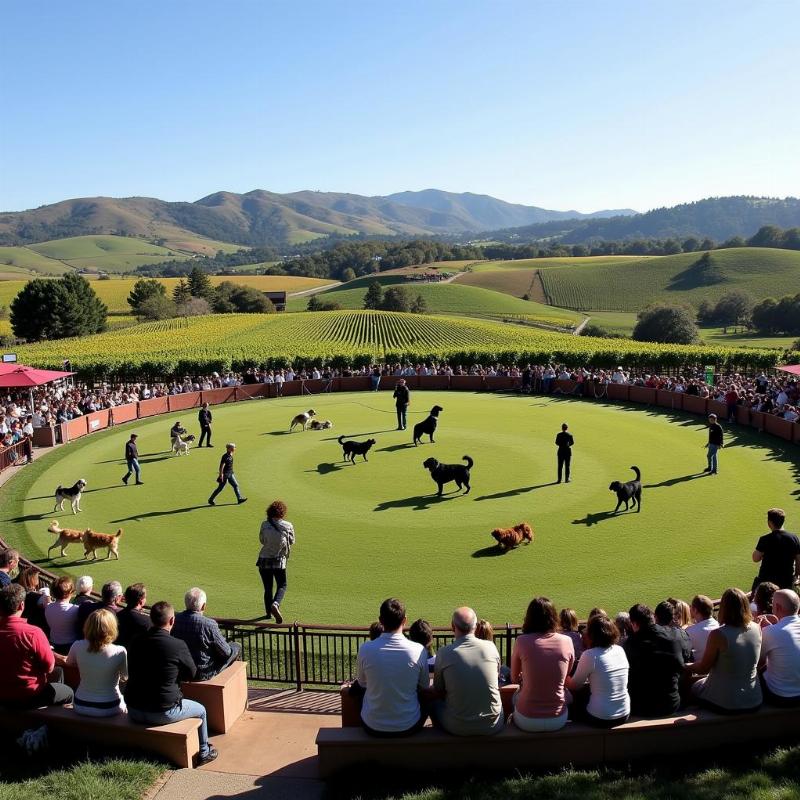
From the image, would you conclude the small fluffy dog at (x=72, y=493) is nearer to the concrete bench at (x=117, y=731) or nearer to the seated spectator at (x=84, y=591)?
the seated spectator at (x=84, y=591)

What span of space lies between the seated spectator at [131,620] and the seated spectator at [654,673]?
471cm

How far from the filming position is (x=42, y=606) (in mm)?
8617

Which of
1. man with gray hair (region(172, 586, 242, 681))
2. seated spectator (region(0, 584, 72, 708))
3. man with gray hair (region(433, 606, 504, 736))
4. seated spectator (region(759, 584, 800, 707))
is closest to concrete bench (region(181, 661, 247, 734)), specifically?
man with gray hair (region(172, 586, 242, 681))

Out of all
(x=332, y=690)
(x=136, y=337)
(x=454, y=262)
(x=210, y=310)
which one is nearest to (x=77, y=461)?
(x=332, y=690)

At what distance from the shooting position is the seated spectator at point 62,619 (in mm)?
8297

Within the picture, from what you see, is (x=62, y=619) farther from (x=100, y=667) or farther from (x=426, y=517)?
(x=426, y=517)

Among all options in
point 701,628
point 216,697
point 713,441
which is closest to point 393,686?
point 216,697

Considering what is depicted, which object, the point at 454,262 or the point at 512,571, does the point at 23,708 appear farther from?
the point at 454,262

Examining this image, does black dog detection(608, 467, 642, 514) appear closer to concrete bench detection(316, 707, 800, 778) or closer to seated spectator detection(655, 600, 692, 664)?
seated spectator detection(655, 600, 692, 664)

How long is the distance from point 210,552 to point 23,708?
8227 mm

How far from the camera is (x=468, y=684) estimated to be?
6.05 m

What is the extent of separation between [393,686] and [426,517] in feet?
35.0

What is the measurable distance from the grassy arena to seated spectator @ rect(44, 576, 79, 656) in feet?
13.1

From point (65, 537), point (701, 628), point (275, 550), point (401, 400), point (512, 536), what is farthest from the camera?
point (401, 400)
